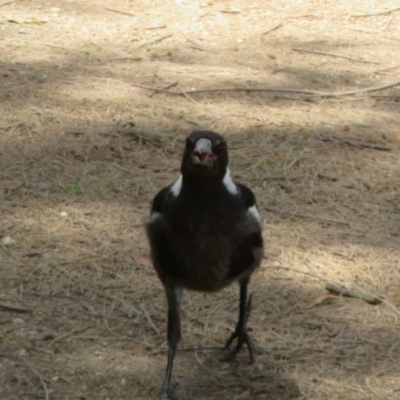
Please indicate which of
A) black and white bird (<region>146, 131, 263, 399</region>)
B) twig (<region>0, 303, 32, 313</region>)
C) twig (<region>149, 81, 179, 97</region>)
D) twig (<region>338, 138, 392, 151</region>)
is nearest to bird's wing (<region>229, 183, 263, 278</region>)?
black and white bird (<region>146, 131, 263, 399</region>)

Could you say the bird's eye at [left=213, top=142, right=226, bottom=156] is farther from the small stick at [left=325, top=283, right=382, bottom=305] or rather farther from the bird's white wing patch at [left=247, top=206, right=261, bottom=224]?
the small stick at [left=325, top=283, right=382, bottom=305]

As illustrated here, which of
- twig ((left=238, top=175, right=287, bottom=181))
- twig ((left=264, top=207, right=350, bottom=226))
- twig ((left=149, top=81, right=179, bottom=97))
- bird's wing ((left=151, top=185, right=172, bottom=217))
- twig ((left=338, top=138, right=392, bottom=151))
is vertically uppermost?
bird's wing ((left=151, top=185, right=172, bottom=217))

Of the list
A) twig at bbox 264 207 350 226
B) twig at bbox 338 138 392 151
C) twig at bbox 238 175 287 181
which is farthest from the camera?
twig at bbox 338 138 392 151

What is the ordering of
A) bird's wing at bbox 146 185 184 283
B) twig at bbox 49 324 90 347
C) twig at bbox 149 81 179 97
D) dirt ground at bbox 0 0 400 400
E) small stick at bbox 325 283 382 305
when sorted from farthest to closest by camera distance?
1. twig at bbox 149 81 179 97
2. small stick at bbox 325 283 382 305
3. twig at bbox 49 324 90 347
4. dirt ground at bbox 0 0 400 400
5. bird's wing at bbox 146 185 184 283

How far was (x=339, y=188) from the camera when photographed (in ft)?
18.4

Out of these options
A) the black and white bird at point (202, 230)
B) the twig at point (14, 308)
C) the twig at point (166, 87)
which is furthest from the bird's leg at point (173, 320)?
the twig at point (166, 87)

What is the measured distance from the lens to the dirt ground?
13.0 ft

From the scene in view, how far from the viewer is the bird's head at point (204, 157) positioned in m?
3.52

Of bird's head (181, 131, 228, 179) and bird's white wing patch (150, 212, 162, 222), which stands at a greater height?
bird's head (181, 131, 228, 179)

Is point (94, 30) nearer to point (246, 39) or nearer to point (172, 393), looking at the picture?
point (246, 39)

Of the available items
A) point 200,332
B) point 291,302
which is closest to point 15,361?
point 200,332

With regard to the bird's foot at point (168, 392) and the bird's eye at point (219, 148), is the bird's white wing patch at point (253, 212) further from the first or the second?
the bird's foot at point (168, 392)

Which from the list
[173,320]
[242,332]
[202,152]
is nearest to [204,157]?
[202,152]

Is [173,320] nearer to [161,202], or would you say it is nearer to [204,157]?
[161,202]
